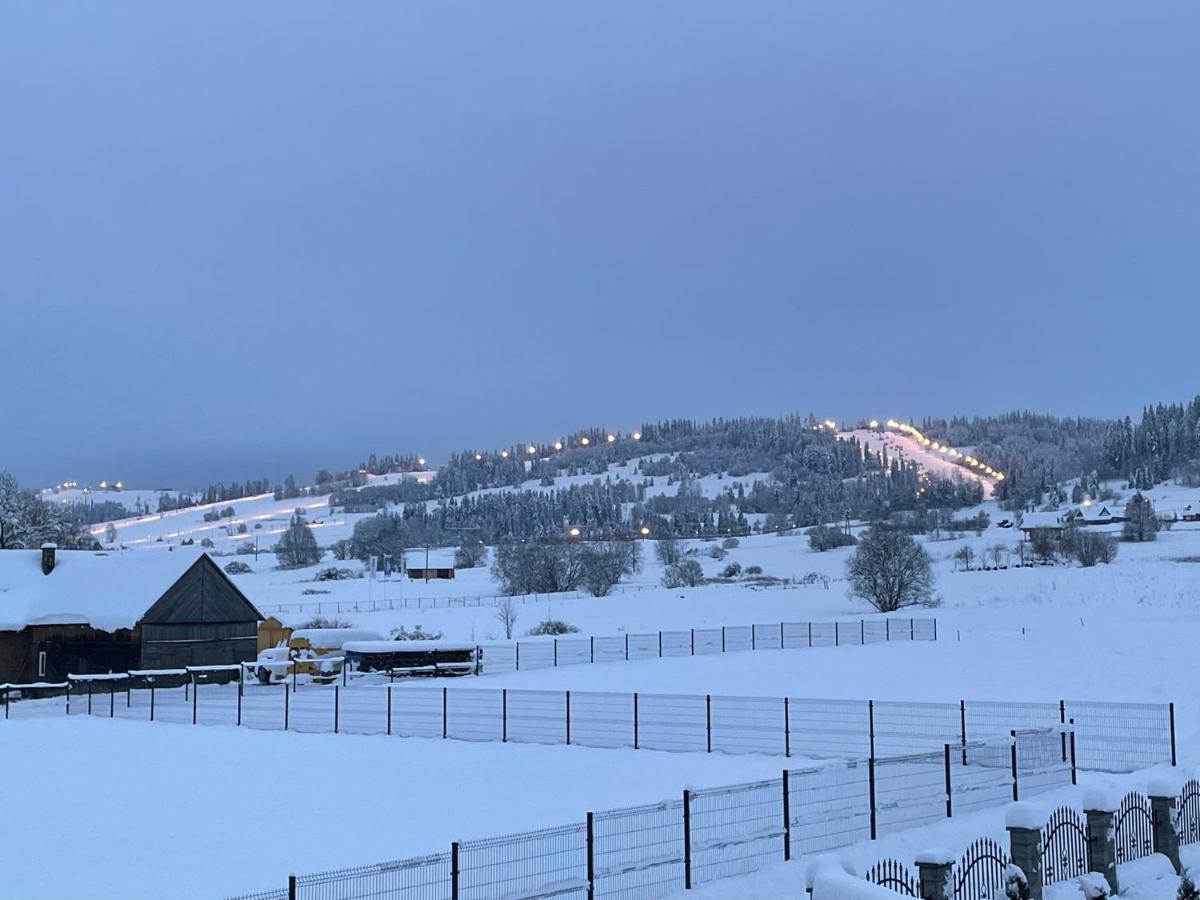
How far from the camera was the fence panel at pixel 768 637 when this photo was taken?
4706cm

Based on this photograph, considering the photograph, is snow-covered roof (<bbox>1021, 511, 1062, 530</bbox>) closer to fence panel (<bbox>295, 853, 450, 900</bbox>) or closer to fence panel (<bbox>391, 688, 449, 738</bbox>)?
fence panel (<bbox>391, 688, 449, 738</bbox>)

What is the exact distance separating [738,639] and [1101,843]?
123ft

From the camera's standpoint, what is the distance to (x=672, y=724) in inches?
958

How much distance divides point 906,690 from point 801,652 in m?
13.2

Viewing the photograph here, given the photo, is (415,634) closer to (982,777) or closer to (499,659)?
(499,659)

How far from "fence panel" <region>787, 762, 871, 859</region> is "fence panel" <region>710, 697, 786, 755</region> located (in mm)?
3276

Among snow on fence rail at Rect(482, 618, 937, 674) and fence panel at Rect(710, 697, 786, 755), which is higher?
fence panel at Rect(710, 697, 786, 755)

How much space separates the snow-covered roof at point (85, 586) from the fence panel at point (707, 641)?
68.5 ft

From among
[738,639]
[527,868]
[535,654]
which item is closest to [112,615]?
[535,654]

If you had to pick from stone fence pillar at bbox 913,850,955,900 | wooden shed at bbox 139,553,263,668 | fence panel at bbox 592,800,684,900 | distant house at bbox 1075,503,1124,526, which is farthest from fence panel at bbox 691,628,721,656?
distant house at bbox 1075,503,1124,526

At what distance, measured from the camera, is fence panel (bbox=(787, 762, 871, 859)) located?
1398 centimetres

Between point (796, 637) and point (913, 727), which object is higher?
point (913, 727)

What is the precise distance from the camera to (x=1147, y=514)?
14175 centimetres

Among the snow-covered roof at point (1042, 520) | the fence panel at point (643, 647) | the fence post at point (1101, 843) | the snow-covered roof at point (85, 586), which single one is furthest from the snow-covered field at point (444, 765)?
the snow-covered roof at point (1042, 520)
